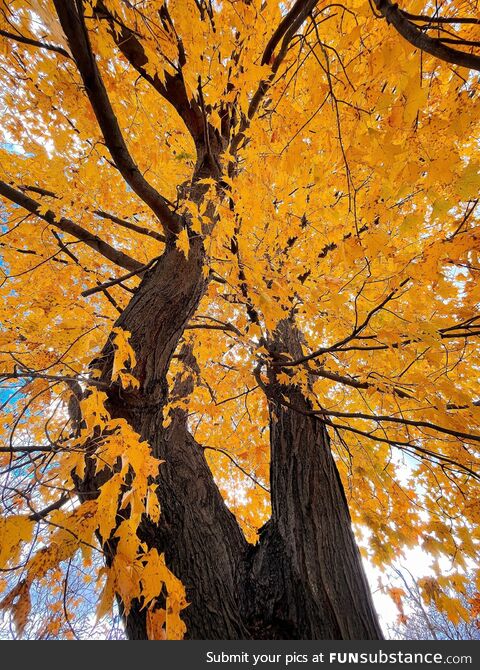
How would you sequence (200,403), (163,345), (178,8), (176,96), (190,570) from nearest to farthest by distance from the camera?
1. (190,570)
2. (163,345)
3. (178,8)
4. (176,96)
5. (200,403)

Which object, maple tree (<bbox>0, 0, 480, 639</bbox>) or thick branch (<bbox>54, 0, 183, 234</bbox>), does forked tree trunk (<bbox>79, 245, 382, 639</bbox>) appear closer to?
maple tree (<bbox>0, 0, 480, 639</bbox>)

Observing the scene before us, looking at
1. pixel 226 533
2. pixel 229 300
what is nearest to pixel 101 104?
pixel 229 300

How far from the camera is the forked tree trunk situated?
1460 millimetres

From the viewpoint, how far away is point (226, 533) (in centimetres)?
181

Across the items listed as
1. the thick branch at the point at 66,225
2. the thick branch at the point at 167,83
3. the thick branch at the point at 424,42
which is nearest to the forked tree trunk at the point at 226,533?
the thick branch at the point at 66,225

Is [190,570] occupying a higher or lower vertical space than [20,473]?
lower

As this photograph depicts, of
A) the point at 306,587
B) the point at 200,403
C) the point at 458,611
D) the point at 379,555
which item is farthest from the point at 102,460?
the point at 458,611

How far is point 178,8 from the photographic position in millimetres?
1913

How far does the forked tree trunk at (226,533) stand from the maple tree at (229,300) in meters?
0.01

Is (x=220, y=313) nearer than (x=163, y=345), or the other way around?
(x=163, y=345)

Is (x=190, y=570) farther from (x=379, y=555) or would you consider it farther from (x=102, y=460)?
(x=379, y=555)

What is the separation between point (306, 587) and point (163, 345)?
1526 mm
